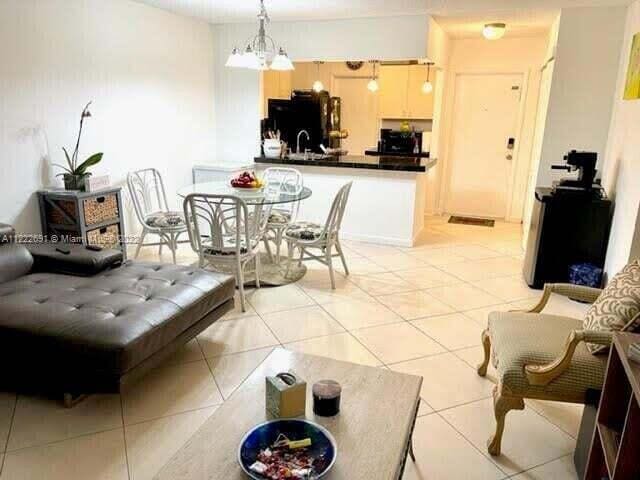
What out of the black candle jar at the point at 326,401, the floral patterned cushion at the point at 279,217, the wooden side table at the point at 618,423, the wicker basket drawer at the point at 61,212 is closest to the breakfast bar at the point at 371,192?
the floral patterned cushion at the point at 279,217

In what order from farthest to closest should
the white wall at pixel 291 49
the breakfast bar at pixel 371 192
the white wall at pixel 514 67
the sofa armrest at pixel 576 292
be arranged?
the white wall at pixel 514 67, the breakfast bar at pixel 371 192, the white wall at pixel 291 49, the sofa armrest at pixel 576 292

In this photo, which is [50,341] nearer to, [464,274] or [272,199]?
[272,199]

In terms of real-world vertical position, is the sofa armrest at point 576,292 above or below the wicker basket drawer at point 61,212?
below

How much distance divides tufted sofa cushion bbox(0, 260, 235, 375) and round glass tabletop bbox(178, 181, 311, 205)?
807 millimetres

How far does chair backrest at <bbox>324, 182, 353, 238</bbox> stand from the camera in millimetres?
3531

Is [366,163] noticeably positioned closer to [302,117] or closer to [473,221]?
[302,117]

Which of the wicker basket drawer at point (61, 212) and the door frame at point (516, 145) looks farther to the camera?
the door frame at point (516, 145)

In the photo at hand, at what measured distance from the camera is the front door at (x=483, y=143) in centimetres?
606

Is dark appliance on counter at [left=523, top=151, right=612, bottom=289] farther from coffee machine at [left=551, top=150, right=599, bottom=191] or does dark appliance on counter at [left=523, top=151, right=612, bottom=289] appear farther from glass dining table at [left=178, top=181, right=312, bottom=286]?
glass dining table at [left=178, top=181, right=312, bottom=286]

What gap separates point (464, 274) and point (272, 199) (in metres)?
1.88

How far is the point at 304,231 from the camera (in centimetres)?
384

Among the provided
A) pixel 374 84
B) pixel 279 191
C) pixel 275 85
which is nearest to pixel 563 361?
pixel 279 191

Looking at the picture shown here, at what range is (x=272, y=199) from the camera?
3521 millimetres

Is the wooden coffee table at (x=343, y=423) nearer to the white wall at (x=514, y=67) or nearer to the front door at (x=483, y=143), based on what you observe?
the white wall at (x=514, y=67)
